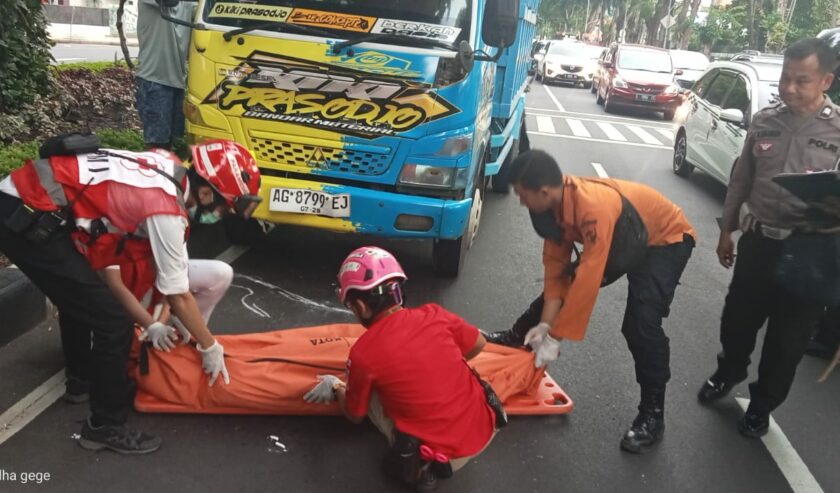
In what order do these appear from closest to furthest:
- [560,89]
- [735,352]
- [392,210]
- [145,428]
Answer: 1. [145,428]
2. [735,352]
3. [392,210]
4. [560,89]

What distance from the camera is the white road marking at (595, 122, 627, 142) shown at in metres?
14.7

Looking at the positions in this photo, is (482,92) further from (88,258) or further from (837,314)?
(88,258)

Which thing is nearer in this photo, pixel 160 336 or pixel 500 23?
pixel 160 336

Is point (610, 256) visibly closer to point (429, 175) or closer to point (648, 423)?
point (648, 423)

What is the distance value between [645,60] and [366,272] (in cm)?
1908

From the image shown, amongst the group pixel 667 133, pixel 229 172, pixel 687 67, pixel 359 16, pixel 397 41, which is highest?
pixel 359 16

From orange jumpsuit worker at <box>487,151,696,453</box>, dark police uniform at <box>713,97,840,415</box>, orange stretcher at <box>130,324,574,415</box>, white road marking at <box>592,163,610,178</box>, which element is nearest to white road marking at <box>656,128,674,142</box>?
white road marking at <box>592,163,610,178</box>

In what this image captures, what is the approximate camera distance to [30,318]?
150 inches

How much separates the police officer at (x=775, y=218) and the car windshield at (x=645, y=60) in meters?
17.0

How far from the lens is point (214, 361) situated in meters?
3.03

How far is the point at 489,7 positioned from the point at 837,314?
299 cm

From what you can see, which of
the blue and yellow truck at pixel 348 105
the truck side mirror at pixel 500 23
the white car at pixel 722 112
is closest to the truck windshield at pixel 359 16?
the blue and yellow truck at pixel 348 105

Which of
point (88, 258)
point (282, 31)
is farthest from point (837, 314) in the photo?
point (88, 258)

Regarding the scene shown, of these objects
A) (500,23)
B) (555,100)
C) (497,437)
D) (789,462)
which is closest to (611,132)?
(555,100)
